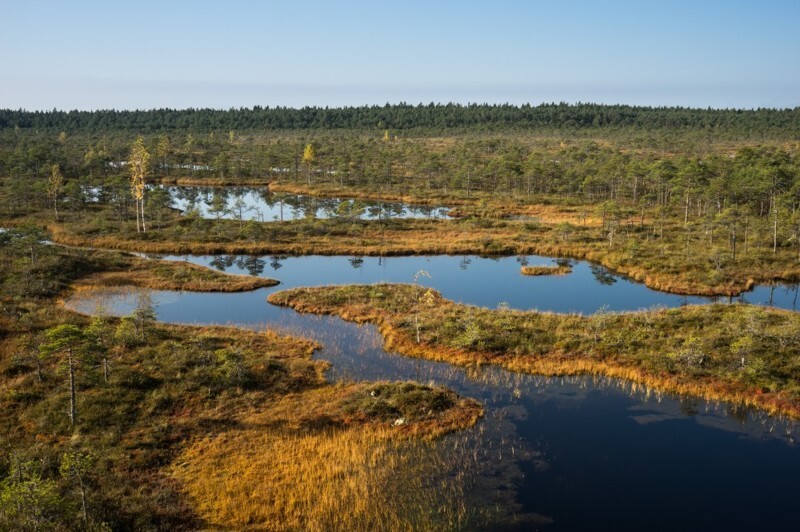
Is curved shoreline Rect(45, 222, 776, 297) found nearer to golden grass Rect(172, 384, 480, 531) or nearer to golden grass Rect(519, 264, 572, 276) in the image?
golden grass Rect(519, 264, 572, 276)

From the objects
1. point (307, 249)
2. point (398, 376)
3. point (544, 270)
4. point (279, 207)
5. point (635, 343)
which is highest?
point (279, 207)

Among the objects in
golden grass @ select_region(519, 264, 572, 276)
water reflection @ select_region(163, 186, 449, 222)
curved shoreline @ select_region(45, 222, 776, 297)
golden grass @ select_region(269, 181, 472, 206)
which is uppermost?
golden grass @ select_region(269, 181, 472, 206)

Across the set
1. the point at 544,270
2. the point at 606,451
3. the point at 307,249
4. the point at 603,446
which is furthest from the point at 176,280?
the point at 606,451

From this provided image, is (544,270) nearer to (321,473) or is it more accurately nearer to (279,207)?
(321,473)

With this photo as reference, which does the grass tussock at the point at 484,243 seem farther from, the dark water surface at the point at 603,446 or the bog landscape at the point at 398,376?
the dark water surface at the point at 603,446

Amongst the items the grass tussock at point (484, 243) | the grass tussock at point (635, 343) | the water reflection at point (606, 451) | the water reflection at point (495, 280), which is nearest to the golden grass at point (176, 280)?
the water reflection at point (495, 280)

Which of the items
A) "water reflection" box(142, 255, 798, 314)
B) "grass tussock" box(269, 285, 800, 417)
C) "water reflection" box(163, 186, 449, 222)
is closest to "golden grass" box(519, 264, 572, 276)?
"water reflection" box(142, 255, 798, 314)
